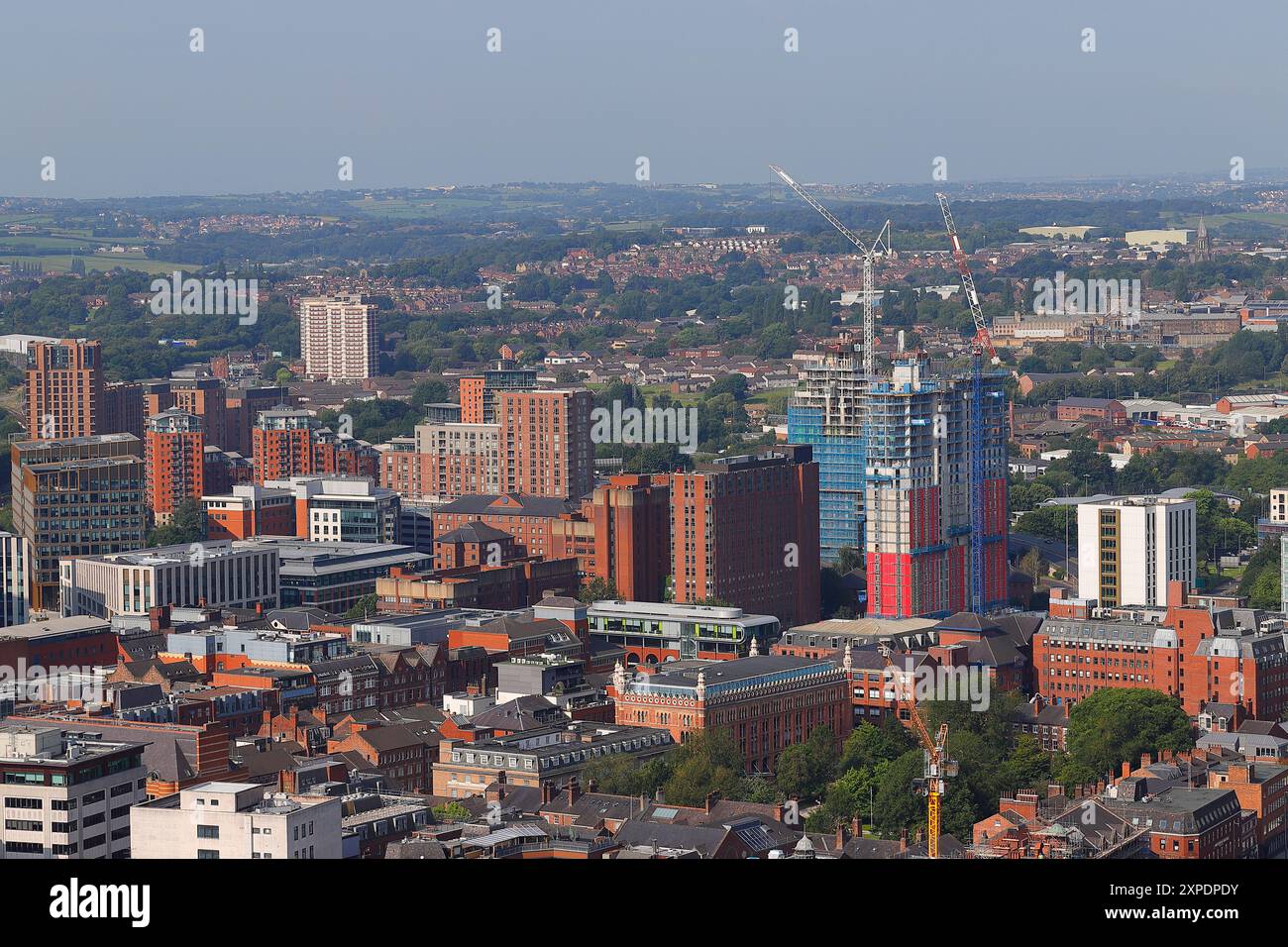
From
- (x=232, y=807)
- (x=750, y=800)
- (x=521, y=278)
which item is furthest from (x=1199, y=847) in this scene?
(x=521, y=278)

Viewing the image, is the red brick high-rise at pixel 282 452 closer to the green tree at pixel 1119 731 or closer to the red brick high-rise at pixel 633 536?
the red brick high-rise at pixel 633 536

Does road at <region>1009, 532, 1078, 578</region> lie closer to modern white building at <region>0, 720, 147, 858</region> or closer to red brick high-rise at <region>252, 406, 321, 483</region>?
red brick high-rise at <region>252, 406, 321, 483</region>

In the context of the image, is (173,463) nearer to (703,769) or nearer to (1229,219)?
(703,769)

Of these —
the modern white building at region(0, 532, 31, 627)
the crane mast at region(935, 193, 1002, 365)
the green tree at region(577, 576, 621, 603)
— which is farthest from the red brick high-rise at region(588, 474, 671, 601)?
the crane mast at region(935, 193, 1002, 365)

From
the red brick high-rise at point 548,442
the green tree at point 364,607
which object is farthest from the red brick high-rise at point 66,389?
the green tree at point 364,607

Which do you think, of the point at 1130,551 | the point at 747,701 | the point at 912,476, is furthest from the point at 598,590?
the point at 747,701

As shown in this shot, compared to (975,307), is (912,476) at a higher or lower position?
lower
